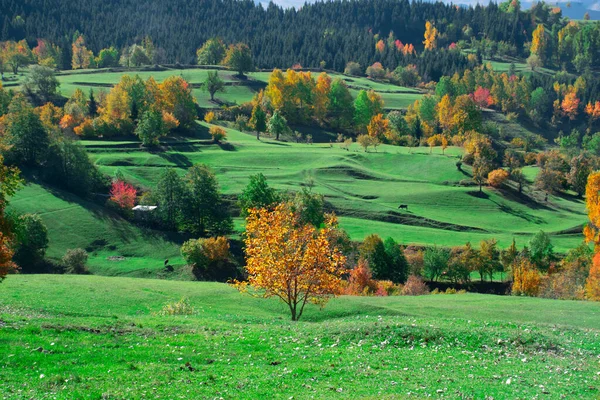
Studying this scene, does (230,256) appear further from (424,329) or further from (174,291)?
(424,329)

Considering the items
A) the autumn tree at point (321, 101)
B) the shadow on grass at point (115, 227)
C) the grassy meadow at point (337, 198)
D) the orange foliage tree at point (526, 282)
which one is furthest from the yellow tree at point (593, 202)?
the autumn tree at point (321, 101)

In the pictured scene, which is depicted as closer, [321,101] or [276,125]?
[276,125]

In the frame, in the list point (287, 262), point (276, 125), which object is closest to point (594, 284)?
point (287, 262)

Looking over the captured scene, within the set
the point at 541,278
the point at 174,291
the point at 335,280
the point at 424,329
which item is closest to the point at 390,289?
the point at 541,278

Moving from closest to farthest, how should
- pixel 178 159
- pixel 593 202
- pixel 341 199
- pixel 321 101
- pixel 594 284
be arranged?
pixel 593 202 → pixel 594 284 → pixel 341 199 → pixel 178 159 → pixel 321 101

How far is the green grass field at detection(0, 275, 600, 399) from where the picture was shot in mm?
19344

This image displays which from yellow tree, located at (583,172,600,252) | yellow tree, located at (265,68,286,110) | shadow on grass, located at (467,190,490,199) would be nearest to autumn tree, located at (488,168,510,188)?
shadow on grass, located at (467,190,490,199)

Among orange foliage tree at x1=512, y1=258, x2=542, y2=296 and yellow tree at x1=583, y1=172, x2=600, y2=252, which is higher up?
yellow tree at x1=583, y1=172, x2=600, y2=252

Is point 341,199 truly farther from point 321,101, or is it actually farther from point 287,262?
point 321,101

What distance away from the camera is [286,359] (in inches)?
922

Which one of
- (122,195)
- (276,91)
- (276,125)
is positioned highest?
(276,91)

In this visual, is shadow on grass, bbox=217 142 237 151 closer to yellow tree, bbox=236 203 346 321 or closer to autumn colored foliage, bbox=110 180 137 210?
autumn colored foliage, bbox=110 180 137 210

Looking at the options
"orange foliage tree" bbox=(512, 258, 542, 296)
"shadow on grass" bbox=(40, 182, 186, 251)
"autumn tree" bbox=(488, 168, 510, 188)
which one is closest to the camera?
"orange foliage tree" bbox=(512, 258, 542, 296)

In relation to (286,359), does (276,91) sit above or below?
above
